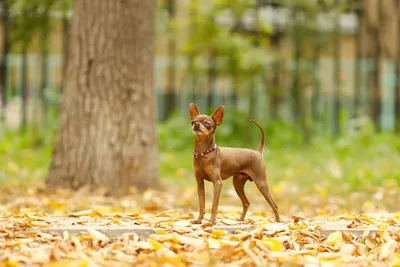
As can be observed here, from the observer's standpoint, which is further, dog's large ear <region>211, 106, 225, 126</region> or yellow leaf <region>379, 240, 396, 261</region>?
dog's large ear <region>211, 106, 225, 126</region>

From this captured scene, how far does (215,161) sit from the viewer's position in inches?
221

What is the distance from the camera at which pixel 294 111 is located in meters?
15.5

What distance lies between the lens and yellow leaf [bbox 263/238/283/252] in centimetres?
510

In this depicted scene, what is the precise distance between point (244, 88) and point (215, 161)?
9456mm

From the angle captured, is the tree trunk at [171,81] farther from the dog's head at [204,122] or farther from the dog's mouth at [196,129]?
the dog's mouth at [196,129]

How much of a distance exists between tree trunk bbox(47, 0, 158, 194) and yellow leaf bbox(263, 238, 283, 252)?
13.8 ft

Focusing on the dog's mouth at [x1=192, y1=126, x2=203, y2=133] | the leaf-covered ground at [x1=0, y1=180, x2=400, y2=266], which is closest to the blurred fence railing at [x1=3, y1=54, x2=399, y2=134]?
the leaf-covered ground at [x1=0, y1=180, x2=400, y2=266]

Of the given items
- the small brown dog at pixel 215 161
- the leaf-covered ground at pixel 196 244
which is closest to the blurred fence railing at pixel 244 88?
the leaf-covered ground at pixel 196 244

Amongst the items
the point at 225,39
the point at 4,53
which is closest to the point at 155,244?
the point at 225,39

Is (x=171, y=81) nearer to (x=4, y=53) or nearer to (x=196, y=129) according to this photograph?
(x=4, y=53)

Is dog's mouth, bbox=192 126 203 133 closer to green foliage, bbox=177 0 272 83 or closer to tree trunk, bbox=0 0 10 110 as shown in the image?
green foliage, bbox=177 0 272 83

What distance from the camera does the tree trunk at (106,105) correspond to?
923 centimetres

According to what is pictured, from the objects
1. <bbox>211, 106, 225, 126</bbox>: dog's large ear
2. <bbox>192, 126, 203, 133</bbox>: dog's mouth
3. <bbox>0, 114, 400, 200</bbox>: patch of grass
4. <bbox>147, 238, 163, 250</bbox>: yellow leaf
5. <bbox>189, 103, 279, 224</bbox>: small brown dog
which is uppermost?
<bbox>211, 106, 225, 126</bbox>: dog's large ear

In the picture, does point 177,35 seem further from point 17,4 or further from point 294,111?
point 17,4
